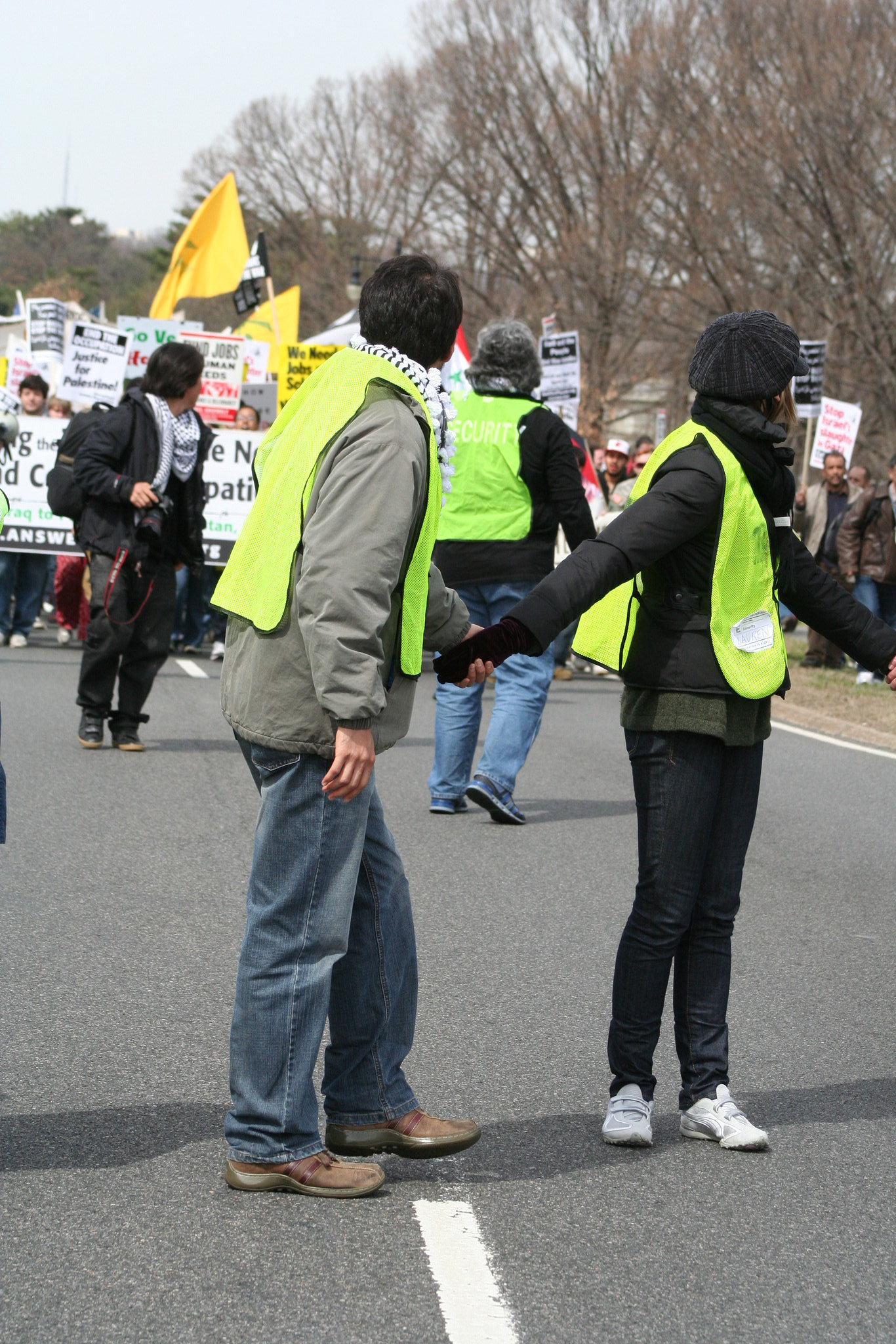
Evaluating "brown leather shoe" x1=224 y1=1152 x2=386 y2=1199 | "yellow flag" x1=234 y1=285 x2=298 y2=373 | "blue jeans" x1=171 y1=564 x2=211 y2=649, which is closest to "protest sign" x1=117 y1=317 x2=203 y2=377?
"blue jeans" x1=171 y1=564 x2=211 y2=649

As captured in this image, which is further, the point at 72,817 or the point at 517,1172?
the point at 72,817

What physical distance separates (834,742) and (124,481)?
223 inches

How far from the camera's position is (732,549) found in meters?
3.86

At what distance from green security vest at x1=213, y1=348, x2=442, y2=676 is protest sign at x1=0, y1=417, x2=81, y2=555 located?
12.0 metres

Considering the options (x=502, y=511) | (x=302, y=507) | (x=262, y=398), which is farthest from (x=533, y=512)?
(x=262, y=398)

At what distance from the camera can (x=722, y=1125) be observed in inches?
156

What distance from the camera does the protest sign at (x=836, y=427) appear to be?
2034 centimetres

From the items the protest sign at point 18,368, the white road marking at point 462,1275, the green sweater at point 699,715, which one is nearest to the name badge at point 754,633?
the green sweater at point 699,715

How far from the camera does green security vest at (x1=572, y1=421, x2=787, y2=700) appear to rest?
386 cm

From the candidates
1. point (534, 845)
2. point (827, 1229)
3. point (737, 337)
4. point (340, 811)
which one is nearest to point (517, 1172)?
point (827, 1229)

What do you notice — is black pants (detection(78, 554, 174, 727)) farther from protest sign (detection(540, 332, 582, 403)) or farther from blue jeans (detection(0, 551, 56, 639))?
protest sign (detection(540, 332, 582, 403))

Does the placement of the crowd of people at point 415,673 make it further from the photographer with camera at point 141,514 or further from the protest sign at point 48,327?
the protest sign at point 48,327

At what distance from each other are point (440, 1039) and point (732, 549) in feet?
5.47

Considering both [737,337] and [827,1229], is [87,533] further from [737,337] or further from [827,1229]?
[827,1229]
